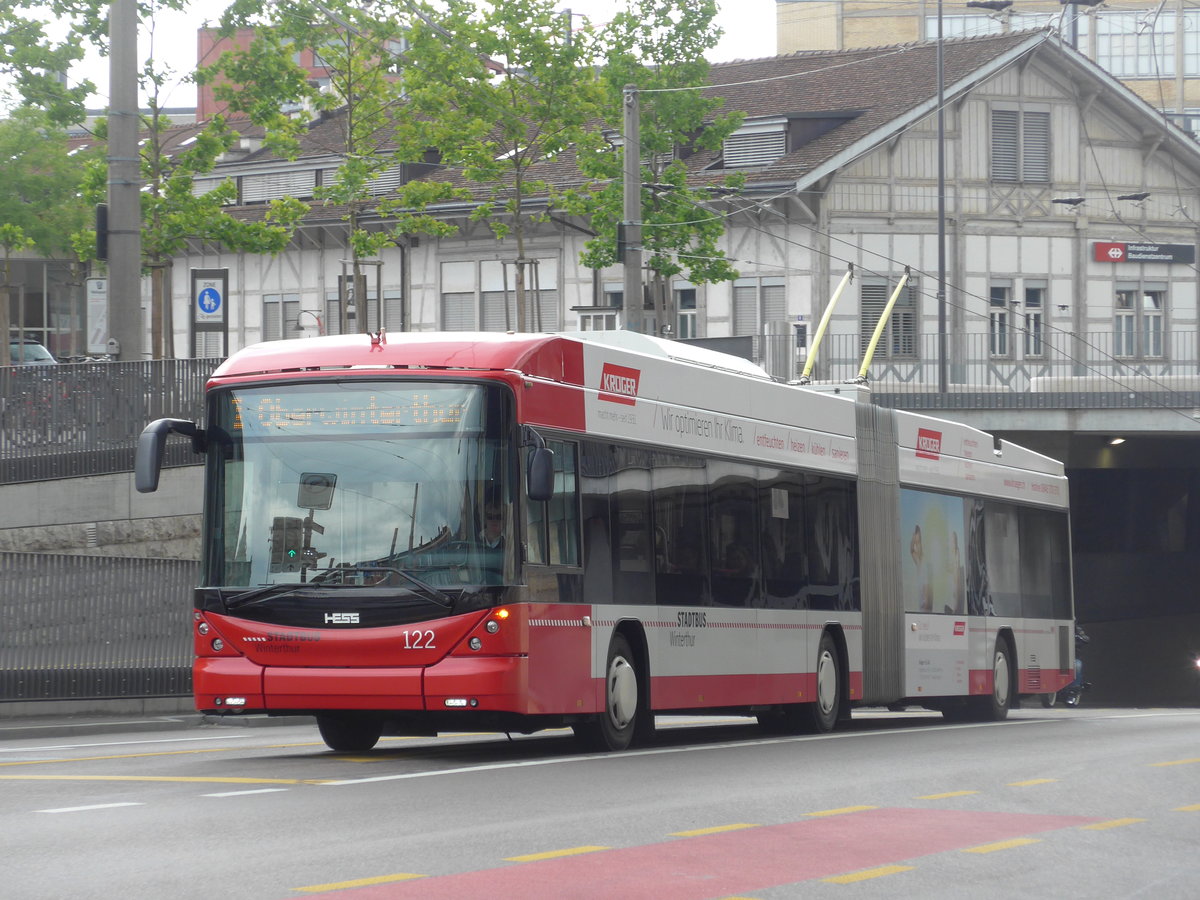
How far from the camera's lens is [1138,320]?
2014 inches

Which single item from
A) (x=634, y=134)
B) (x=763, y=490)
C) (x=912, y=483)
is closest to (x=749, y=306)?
(x=634, y=134)

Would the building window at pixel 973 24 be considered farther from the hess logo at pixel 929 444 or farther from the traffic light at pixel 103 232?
the traffic light at pixel 103 232

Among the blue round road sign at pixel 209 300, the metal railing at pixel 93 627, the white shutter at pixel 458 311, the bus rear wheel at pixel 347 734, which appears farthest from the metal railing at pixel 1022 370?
the bus rear wheel at pixel 347 734

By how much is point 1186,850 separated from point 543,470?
5104 millimetres

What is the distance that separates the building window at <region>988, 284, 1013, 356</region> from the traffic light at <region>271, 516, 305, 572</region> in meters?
35.2

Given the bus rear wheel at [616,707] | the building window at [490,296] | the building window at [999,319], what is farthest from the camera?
the building window at [490,296]

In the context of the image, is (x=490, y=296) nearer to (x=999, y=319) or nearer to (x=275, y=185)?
(x=275, y=185)

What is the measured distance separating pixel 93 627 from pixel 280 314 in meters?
34.8

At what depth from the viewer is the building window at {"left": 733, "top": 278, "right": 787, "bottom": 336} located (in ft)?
158

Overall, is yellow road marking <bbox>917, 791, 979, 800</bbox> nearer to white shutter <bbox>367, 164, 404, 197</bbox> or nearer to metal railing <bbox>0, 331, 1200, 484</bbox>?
metal railing <bbox>0, 331, 1200, 484</bbox>

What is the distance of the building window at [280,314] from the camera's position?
181 feet

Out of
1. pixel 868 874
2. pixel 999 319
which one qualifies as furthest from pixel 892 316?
pixel 868 874

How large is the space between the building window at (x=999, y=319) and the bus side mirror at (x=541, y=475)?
35001 mm

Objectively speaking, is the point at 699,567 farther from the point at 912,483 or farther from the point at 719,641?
the point at 912,483
